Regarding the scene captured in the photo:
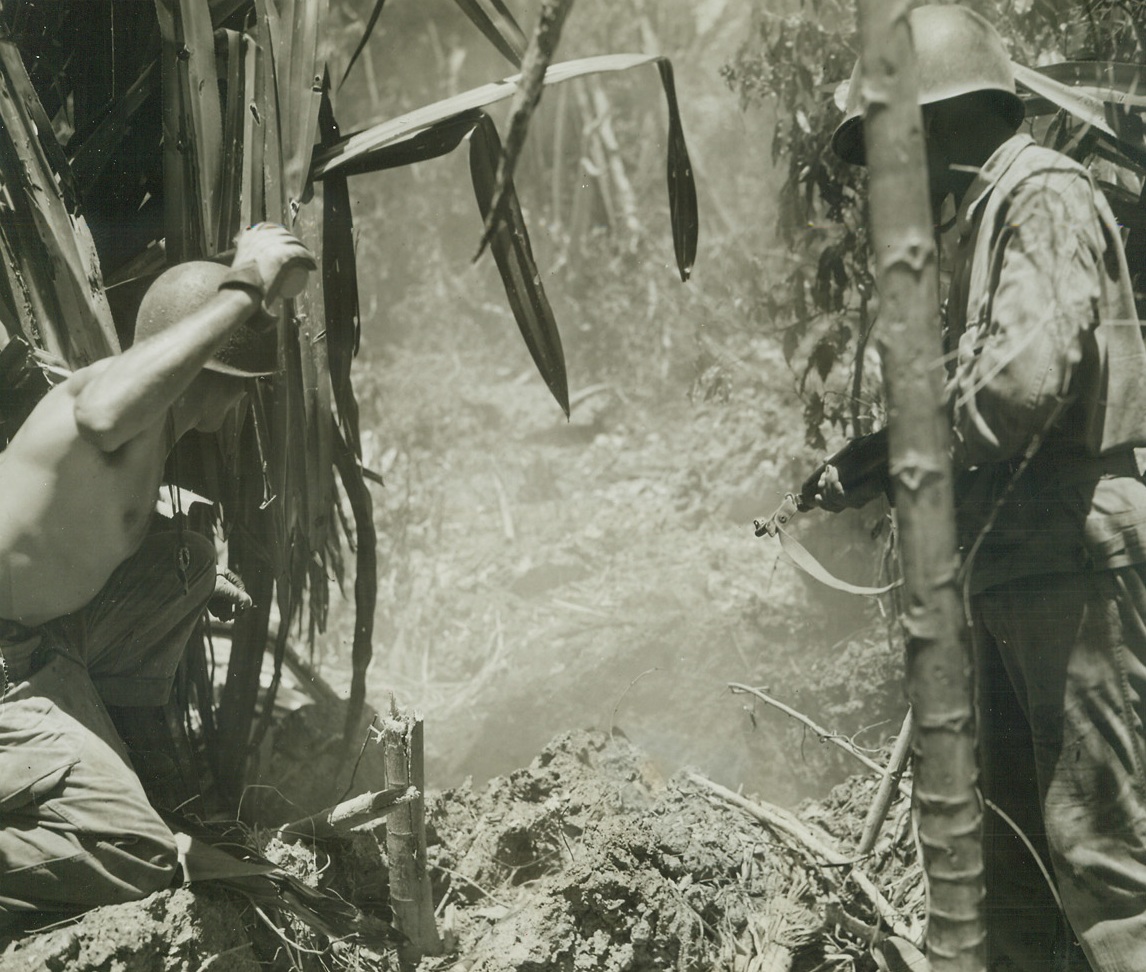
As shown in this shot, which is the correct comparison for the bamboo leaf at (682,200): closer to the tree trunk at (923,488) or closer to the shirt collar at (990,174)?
the shirt collar at (990,174)

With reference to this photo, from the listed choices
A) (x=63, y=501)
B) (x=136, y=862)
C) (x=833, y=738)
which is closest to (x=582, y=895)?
(x=833, y=738)

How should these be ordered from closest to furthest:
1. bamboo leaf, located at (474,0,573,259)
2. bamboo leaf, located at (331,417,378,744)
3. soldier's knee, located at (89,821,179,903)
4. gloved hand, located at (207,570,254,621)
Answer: bamboo leaf, located at (474,0,573,259), soldier's knee, located at (89,821,179,903), gloved hand, located at (207,570,254,621), bamboo leaf, located at (331,417,378,744)

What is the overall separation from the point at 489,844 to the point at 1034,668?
1.83 m

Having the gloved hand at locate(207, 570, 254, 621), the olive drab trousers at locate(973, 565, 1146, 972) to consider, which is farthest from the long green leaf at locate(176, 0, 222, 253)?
the olive drab trousers at locate(973, 565, 1146, 972)

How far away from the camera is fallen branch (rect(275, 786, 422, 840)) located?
2.70m

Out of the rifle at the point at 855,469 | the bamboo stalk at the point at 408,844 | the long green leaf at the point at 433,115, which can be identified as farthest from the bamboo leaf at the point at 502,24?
the bamboo stalk at the point at 408,844

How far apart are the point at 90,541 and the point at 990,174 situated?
2.22 metres

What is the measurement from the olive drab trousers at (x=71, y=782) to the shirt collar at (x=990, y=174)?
231 centimetres

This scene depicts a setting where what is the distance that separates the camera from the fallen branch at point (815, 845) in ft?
8.71

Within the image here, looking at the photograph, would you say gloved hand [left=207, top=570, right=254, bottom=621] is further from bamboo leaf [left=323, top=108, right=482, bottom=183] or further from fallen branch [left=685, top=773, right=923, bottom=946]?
fallen branch [left=685, top=773, right=923, bottom=946]

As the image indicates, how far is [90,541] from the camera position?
2.33 meters

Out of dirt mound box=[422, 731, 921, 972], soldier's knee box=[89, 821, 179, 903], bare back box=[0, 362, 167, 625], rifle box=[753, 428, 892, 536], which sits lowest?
dirt mound box=[422, 731, 921, 972]

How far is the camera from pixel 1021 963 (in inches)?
99.9

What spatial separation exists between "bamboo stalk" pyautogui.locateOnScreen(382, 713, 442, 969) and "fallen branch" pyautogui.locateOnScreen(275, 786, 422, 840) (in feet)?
0.06
